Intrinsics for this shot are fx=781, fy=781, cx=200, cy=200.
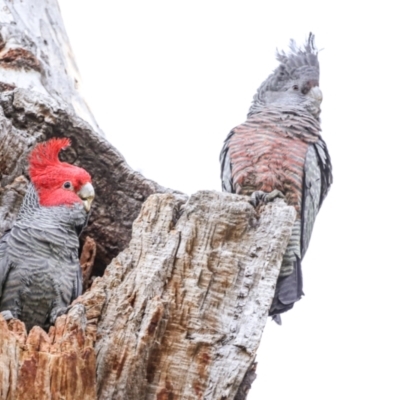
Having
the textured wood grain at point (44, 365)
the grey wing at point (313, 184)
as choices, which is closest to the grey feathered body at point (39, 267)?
the textured wood grain at point (44, 365)

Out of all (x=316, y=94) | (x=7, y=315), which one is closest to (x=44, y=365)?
(x=7, y=315)

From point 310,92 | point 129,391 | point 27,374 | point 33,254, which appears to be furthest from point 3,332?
point 310,92

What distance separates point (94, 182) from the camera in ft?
17.2

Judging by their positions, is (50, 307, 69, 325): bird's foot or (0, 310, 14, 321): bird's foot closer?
(0, 310, 14, 321): bird's foot

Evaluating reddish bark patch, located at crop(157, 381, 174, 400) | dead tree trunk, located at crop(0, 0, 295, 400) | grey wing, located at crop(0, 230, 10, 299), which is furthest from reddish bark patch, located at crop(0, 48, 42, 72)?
reddish bark patch, located at crop(157, 381, 174, 400)

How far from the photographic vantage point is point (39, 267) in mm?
4312

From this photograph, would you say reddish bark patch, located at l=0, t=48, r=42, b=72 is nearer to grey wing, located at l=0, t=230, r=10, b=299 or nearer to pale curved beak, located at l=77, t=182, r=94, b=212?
pale curved beak, located at l=77, t=182, r=94, b=212

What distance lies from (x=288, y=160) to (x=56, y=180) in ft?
5.80

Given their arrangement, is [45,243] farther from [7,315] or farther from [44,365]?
[44,365]

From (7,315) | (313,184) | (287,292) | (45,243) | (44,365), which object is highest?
(313,184)

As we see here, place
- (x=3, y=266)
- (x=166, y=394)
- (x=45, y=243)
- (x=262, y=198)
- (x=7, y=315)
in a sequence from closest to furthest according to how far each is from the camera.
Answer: (x=166, y=394) < (x=7, y=315) < (x=3, y=266) < (x=45, y=243) < (x=262, y=198)

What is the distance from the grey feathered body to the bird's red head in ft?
0.34

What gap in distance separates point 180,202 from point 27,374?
1313mm

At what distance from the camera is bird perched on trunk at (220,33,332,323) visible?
5473 millimetres
